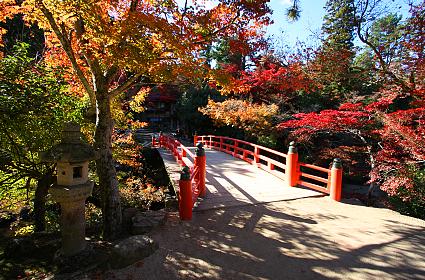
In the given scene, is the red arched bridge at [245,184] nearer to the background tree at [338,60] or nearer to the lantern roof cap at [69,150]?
the lantern roof cap at [69,150]

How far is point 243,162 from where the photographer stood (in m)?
11.5

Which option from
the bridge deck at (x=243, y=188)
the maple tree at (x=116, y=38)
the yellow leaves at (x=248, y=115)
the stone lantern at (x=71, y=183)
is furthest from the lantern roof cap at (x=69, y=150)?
the yellow leaves at (x=248, y=115)

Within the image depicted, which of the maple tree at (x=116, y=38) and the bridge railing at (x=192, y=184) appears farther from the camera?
the bridge railing at (x=192, y=184)

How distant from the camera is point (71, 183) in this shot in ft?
12.8

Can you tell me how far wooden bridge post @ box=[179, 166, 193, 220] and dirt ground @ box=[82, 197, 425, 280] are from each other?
0.21 m

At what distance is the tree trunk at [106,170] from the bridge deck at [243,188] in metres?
1.88

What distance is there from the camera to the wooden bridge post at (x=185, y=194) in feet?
17.3

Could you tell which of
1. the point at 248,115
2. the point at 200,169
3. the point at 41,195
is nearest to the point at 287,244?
the point at 200,169

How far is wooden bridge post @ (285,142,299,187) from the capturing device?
295 inches

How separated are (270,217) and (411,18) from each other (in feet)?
28.5

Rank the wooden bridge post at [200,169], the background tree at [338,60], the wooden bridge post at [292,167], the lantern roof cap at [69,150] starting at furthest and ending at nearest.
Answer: the background tree at [338,60] < the wooden bridge post at [292,167] < the wooden bridge post at [200,169] < the lantern roof cap at [69,150]

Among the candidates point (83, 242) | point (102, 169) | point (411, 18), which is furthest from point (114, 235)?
point (411, 18)

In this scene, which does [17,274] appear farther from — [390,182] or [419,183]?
[419,183]

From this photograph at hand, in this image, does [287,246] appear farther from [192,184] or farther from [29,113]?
[29,113]
